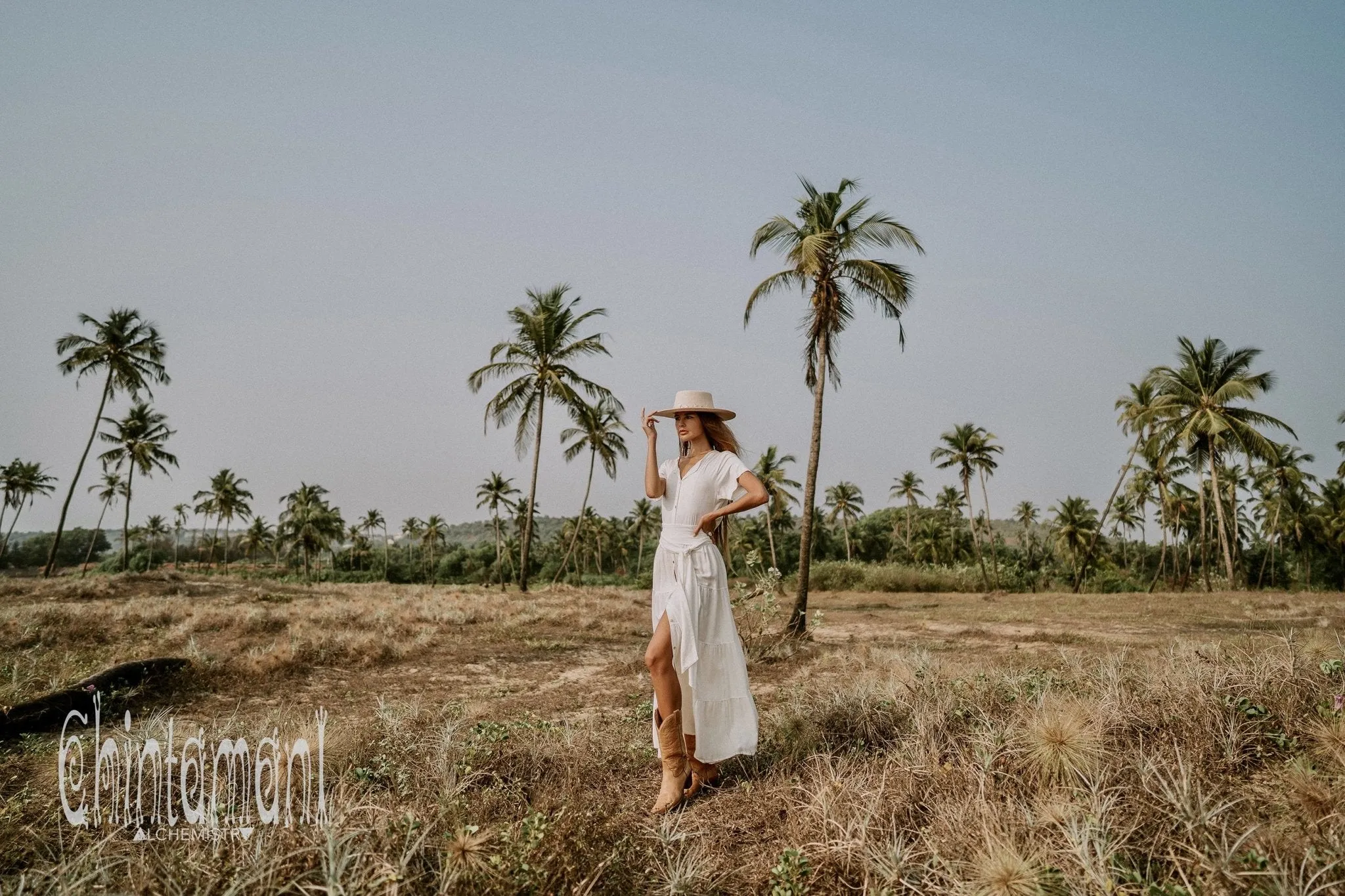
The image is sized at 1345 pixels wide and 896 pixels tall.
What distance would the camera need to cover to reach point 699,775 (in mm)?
3424

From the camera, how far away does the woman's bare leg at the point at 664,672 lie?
328 centimetres

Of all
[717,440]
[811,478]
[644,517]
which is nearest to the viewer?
[717,440]

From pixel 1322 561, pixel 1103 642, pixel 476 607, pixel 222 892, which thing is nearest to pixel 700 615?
pixel 222 892

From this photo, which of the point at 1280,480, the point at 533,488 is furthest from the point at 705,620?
the point at 1280,480

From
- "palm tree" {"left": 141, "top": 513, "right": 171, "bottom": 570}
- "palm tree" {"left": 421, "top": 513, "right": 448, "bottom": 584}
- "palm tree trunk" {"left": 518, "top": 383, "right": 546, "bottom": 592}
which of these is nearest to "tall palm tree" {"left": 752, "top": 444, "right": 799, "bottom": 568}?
"palm tree trunk" {"left": 518, "top": 383, "right": 546, "bottom": 592}

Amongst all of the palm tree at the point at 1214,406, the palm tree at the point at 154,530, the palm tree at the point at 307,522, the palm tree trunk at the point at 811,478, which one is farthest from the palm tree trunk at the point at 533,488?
the palm tree at the point at 154,530

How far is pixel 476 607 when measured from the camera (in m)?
16.1

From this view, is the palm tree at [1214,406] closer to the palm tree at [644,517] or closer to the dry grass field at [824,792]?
the dry grass field at [824,792]

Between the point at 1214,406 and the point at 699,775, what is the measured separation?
109 ft

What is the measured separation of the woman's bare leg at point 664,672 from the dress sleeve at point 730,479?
74 centimetres

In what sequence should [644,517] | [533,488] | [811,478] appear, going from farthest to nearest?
[644,517], [533,488], [811,478]

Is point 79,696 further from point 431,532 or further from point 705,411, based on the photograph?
point 431,532

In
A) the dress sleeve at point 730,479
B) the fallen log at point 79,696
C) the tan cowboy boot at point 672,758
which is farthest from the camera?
the fallen log at point 79,696

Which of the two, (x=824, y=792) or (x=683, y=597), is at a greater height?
(x=683, y=597)
